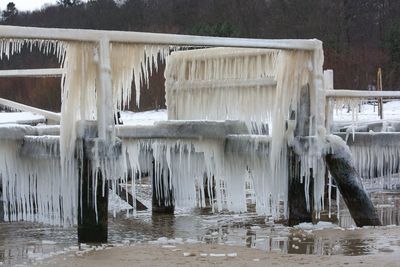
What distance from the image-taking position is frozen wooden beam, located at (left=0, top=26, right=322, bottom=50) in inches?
403

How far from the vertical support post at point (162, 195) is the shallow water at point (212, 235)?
0.79 feet

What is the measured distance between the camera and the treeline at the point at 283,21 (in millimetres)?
61875

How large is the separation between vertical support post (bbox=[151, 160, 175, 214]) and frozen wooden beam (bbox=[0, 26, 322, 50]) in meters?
3.78

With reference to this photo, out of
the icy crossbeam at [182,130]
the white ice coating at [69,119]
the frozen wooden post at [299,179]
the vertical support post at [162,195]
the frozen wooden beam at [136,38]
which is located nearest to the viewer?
the frozen wooden beam at [136,38]

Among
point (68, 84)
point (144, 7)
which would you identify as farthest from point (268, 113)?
point (144, 7)

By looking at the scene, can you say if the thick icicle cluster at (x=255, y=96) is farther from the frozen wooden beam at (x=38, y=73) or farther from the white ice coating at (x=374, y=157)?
the frozen wooden beam at (x=38, y=73)

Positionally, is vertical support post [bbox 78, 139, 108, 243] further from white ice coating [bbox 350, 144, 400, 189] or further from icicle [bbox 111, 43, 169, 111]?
white ice coating [bbox 350, 144, 400, 189]

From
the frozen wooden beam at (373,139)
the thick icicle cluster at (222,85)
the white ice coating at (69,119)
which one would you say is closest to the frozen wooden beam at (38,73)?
the thick icicle cluster at (222,85)

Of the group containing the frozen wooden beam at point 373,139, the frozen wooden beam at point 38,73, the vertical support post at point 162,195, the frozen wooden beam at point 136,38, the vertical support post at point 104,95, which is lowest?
the vertical support post at point 162,195

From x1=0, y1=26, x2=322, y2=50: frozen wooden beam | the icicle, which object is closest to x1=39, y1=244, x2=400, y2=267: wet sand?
the icicle

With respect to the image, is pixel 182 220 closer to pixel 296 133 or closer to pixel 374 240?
pixel 296 133

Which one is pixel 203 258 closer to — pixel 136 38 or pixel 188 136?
pixel 136 38

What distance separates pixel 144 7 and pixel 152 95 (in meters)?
48.9

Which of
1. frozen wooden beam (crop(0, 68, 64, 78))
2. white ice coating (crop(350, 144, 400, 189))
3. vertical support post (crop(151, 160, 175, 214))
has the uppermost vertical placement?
frozen wooden beam (crop(0, 68, 64, 78))
